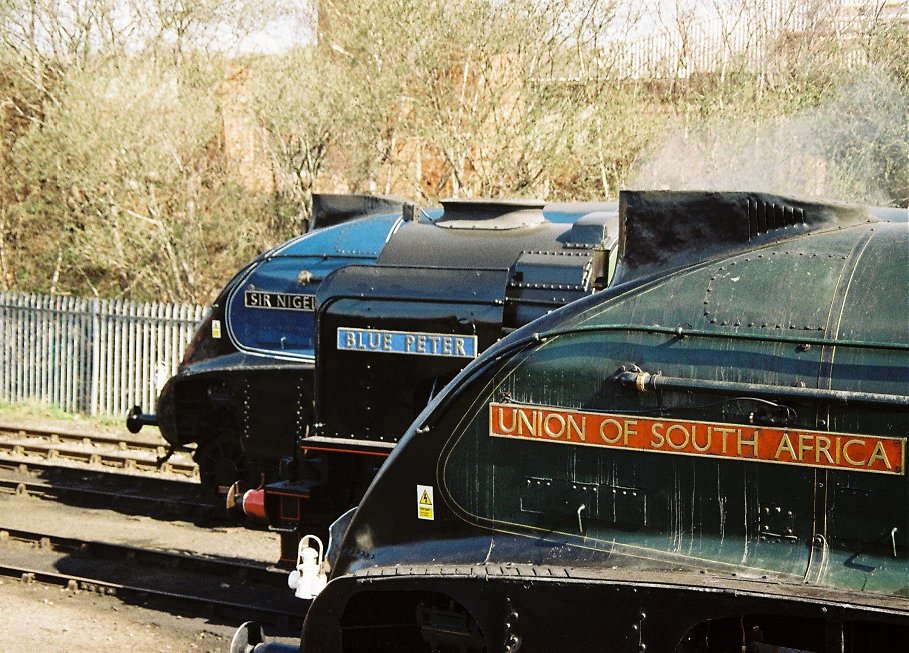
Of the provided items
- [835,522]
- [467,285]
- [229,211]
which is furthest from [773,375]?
[229,211]

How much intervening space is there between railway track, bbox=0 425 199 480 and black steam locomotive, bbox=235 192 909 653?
8638 millimetres

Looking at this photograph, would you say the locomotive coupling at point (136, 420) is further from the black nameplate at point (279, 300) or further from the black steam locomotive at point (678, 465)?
the black steam locomotive at point (678, 465)

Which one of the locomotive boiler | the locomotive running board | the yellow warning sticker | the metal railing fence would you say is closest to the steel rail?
the locomotive boiler

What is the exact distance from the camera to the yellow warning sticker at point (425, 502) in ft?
13.6

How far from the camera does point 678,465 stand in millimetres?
3674

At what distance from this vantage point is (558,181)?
17.8 m

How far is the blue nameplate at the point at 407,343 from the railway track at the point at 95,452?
20.1 feet

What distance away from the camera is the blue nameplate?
6.58 meters

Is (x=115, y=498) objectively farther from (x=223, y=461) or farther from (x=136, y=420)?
(x=223, y=461)

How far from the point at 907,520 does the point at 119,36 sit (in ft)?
70.0

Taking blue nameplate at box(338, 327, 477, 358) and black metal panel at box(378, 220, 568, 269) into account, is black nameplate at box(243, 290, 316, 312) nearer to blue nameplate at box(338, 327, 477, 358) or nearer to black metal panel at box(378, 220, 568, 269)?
black metal panel at box(378, 220, 568, 269)

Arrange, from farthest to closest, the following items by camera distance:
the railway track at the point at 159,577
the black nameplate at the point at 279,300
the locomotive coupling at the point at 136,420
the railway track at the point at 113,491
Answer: the railway track at the point at 113,491 → the locomotive coupling at the point at 136,420 → the black nameplate at the point at 279,300 → the railway track at the point at 159,577

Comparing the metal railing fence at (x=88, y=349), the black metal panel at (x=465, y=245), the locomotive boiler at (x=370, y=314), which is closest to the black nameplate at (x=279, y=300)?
the locomotive boiler at (x=370, y=314)

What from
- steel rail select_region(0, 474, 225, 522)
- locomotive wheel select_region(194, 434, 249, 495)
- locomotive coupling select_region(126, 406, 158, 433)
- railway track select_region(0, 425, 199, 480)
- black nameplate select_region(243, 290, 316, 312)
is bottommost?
steel rail select_region(0, 474, 225, 522)
